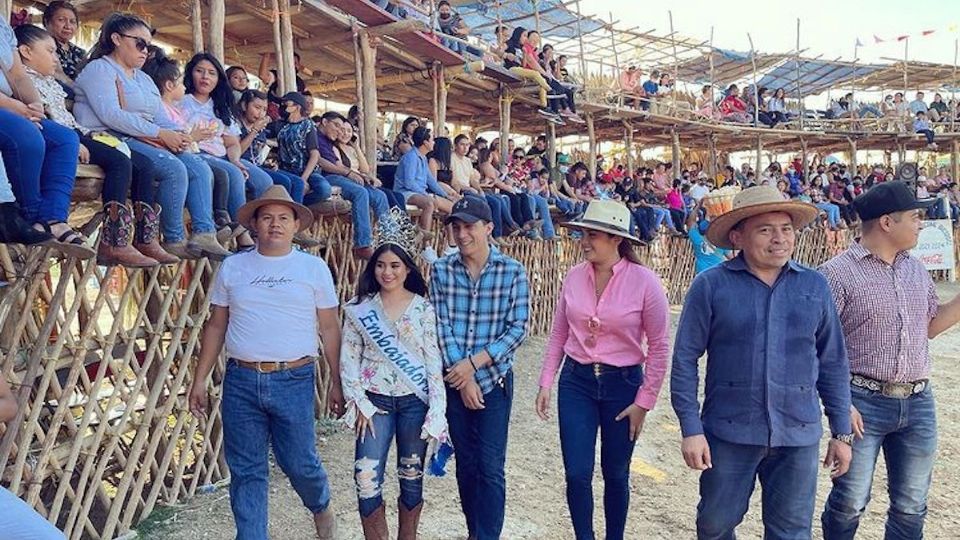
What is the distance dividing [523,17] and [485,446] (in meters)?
12.2

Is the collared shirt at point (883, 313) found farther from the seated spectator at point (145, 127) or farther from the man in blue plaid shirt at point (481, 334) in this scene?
the seated spectator at point (145, 127)

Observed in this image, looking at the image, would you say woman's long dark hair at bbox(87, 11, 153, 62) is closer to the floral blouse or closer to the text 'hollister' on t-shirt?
the text 'hollister' on t-shirt

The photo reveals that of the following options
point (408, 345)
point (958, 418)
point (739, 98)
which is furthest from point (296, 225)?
point (739, 98)

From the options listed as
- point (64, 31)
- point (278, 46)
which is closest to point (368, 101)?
point (278, 46)

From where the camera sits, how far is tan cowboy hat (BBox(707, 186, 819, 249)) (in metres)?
2.23

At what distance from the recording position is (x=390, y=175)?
268 inches

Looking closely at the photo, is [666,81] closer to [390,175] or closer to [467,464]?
[390,175]

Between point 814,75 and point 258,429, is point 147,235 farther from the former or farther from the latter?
point 814,75

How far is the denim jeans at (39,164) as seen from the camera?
8.32 ft

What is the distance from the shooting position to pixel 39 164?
8.46ft

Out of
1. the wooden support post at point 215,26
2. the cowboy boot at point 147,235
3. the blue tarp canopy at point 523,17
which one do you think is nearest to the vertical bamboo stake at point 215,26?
the wooden support post at point 215,26

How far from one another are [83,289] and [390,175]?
12.9ft

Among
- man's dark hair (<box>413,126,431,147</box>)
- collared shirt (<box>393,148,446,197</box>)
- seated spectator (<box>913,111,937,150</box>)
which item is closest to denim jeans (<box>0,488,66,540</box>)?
collared shirt (<box>393,148,446,197</box>)

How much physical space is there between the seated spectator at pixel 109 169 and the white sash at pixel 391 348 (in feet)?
3.23
